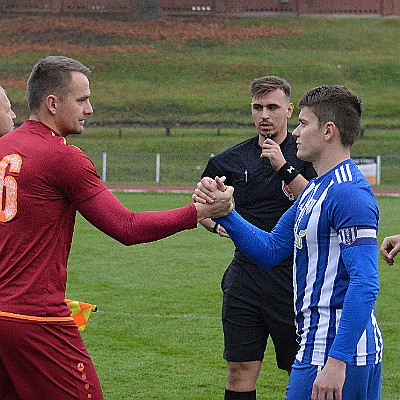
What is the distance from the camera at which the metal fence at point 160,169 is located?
3550 cm

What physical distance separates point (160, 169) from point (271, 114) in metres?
30.2

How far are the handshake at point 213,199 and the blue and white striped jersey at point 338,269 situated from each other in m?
0.45

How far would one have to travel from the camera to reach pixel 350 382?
446 cm

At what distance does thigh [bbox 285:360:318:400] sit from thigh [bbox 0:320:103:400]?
961 millimetres

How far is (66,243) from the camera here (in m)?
4.75

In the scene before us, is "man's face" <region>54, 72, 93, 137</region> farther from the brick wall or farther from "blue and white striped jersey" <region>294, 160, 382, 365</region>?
the brick wall

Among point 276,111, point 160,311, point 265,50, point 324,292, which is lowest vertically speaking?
point 160,311

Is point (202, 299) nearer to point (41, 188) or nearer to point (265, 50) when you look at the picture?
point (41, 188)

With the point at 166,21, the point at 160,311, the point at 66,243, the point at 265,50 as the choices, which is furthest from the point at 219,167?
the point at 166,21

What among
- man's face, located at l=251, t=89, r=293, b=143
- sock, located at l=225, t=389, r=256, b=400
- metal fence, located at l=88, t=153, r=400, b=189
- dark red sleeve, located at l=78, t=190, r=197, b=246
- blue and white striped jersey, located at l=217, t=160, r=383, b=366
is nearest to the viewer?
blue and white striped jersey, located at l=217, t=160, r=383, b=366

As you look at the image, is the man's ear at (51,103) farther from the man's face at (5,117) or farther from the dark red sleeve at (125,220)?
the man's face at (5,117)

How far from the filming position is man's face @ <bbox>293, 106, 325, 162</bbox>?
15.4 ft

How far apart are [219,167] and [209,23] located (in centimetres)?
6153

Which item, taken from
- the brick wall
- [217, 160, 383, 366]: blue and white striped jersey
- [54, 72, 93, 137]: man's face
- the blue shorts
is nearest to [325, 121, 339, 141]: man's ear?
[217, 160, 383, 366]: blue and white striped jersey
